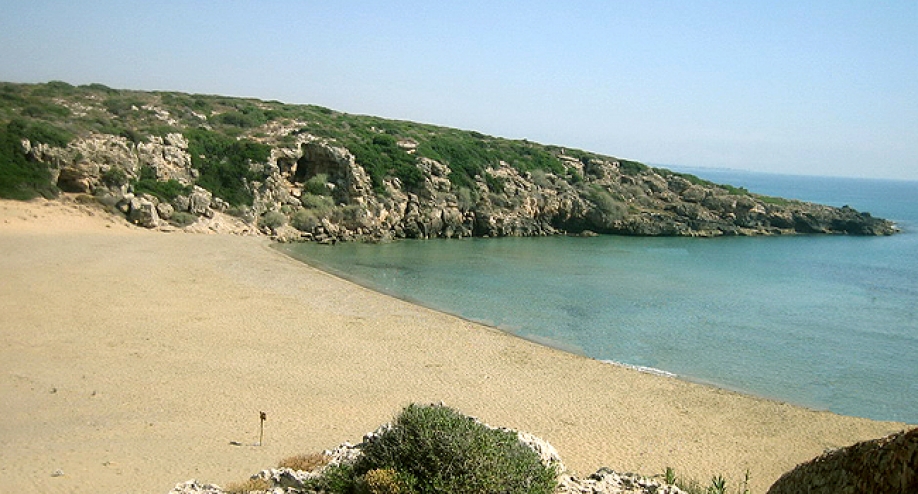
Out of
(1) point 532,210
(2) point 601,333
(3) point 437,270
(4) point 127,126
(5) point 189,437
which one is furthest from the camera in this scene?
(1) point 532,210

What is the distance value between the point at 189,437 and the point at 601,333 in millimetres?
13132

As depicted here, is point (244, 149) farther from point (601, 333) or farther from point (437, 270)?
point (601, 333)

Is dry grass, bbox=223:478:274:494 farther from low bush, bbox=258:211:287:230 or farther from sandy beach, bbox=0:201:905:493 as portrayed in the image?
low bush, bbox=258:211:287:230

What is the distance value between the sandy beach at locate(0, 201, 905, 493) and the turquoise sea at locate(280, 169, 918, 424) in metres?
1.94

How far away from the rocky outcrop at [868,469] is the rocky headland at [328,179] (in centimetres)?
3152

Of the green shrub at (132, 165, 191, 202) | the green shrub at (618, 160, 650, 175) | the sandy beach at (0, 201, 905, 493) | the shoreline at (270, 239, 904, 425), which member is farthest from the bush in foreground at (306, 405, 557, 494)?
the green shrub at (618, 160, 650, 175)

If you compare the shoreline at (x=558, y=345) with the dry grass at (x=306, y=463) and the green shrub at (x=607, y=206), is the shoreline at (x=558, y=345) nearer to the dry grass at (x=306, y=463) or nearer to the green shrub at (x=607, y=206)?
the dry grass at (x=306, y=463)

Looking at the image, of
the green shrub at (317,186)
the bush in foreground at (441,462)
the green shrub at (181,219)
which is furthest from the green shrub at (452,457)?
the green shrub at (317,186)

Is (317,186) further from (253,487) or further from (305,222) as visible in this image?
(253,487)

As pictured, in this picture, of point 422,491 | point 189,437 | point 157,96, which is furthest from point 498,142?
point 422,491

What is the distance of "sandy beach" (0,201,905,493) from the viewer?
9.81 meters

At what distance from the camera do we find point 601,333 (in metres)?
20.2

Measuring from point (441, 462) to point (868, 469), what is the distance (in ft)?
10.1

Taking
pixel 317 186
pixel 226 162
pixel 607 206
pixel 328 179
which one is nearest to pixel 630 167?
pixel 607 206
